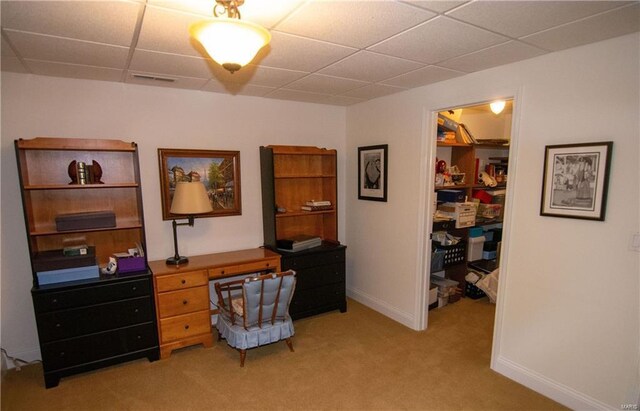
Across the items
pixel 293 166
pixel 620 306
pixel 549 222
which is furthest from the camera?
pixel 293 166

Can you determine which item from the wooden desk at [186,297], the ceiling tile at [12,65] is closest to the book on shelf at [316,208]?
the wooden desk at [186,297]

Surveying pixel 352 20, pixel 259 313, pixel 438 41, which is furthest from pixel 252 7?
pixel 259 313

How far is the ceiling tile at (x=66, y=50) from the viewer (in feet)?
6.15

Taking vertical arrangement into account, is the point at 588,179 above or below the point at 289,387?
above

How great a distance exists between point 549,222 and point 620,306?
61 centimetres

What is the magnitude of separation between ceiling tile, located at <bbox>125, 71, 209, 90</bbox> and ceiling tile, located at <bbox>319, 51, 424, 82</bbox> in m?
1.15

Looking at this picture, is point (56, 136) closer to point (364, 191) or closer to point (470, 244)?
point (364, 191)

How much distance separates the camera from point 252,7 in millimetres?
1533

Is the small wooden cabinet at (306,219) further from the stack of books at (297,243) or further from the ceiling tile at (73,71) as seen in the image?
the ceiling tile at (73,71)

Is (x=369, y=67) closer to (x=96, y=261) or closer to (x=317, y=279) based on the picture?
(x=317, y=279)

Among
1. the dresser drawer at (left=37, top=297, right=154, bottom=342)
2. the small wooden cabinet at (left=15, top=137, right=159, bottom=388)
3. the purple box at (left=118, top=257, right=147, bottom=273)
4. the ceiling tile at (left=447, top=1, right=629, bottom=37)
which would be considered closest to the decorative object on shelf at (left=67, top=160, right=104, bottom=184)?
the small wooden cabinet at (left=15, top=137, right=159, bottom=388)

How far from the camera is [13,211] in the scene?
2.58m

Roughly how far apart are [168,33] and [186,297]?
6.80 ft

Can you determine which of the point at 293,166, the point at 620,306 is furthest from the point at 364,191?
the point at 620,306
